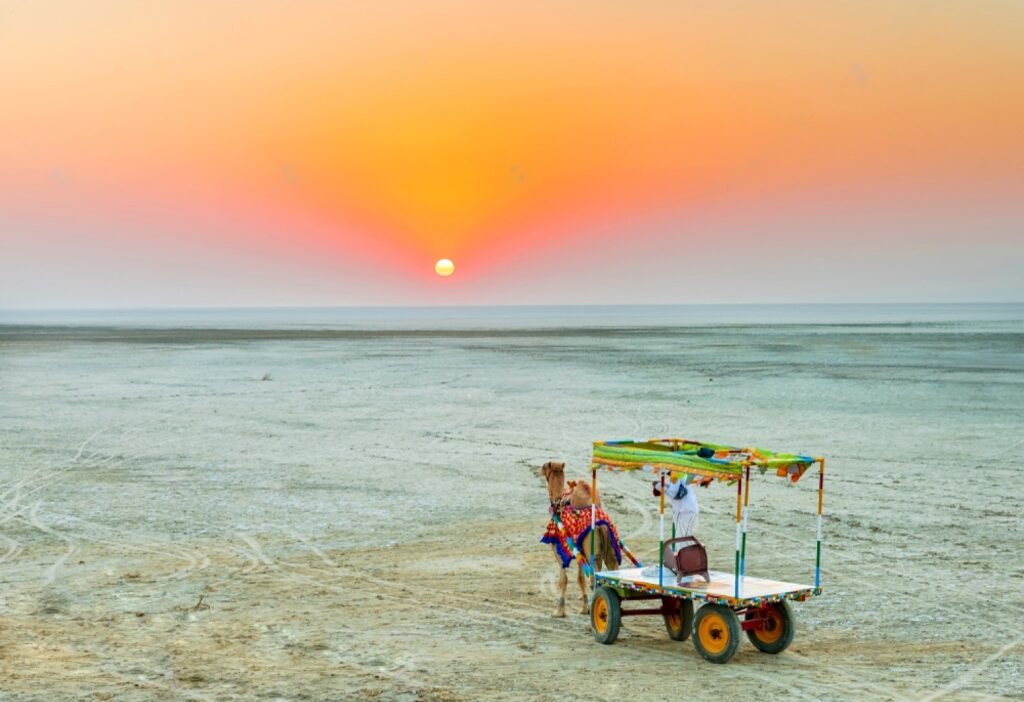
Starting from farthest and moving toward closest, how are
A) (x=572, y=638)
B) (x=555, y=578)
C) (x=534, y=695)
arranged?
(x=555, y=578) → (x=572, y=638) → (x=534, y=695)

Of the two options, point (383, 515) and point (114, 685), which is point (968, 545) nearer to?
point (383, 515)

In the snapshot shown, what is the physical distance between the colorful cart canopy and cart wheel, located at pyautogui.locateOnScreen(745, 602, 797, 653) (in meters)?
1.44

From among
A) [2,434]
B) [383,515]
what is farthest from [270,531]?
[2,434]

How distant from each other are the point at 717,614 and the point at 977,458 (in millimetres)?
18539

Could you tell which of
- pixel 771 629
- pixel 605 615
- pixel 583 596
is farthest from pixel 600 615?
pixel 771 629

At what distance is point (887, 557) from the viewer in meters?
17.8

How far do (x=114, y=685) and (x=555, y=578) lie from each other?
655cm

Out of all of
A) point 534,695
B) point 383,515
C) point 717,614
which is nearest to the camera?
point 534,695

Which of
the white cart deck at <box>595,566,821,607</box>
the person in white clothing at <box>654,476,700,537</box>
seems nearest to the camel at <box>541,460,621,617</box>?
the white cart deck at <box>595,566,821,607</box>

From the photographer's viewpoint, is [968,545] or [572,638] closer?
[572,638]

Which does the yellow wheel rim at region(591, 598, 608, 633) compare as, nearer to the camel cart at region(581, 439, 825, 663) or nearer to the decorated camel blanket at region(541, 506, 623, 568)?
the camel cart at region(581, 439, 825, 663)

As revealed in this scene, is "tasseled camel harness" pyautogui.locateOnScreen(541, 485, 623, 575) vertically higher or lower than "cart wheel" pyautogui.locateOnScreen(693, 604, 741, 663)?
higher

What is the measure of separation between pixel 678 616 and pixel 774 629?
1.17 m

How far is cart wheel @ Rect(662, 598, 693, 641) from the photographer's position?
528 inches
